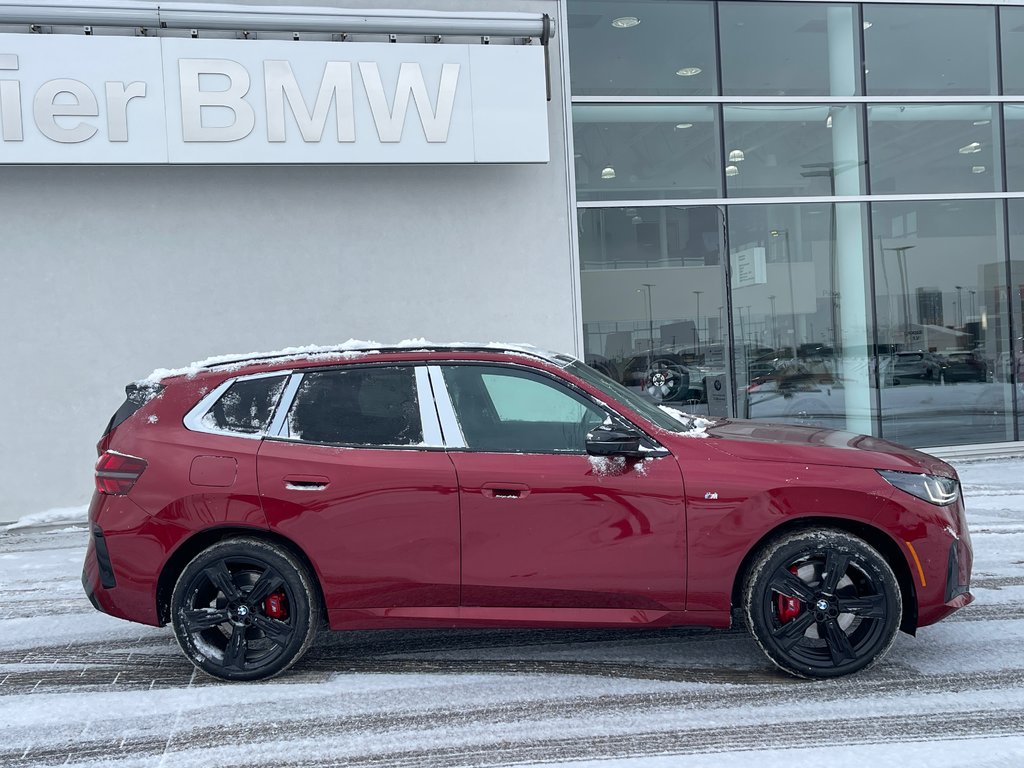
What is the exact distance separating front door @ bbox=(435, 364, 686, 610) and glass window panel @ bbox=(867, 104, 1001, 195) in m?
9.02

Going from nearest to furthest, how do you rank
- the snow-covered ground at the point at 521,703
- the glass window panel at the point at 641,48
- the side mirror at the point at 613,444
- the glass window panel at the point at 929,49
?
1. the snow-covered ground at the point at 521,703
2. the side mirror at the point at 613,444
3. the glass window panel at the point at 641,48
4. the glass window panel at the point at 929,49

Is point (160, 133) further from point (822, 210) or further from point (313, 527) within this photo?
point (822, 210)

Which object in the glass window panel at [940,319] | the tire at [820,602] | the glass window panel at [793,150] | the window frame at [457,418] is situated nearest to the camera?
the tire at [820,602]

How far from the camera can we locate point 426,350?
4.86m

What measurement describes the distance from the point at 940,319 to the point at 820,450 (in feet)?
28.0

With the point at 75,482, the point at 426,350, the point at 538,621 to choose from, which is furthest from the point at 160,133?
the point at 538,621

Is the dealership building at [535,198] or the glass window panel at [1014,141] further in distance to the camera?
the glass window panel at [1014,141]

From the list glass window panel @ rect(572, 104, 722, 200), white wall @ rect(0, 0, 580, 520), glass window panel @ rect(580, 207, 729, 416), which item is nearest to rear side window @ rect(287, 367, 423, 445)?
white wall @ rect(0, 0, 580, 520)

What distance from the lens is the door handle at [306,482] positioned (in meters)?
4.55

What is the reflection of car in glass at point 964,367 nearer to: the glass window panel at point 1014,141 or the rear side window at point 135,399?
the glass window panel at point 1014,141

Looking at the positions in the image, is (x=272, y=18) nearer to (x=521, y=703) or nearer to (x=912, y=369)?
(x=521, y=703)

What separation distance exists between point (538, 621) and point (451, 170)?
23.6ft

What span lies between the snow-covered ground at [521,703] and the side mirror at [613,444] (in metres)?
1.14

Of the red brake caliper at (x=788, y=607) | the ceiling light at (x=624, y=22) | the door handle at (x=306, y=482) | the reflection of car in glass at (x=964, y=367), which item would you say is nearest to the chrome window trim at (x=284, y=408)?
the door handle at (x=306, y=482)
